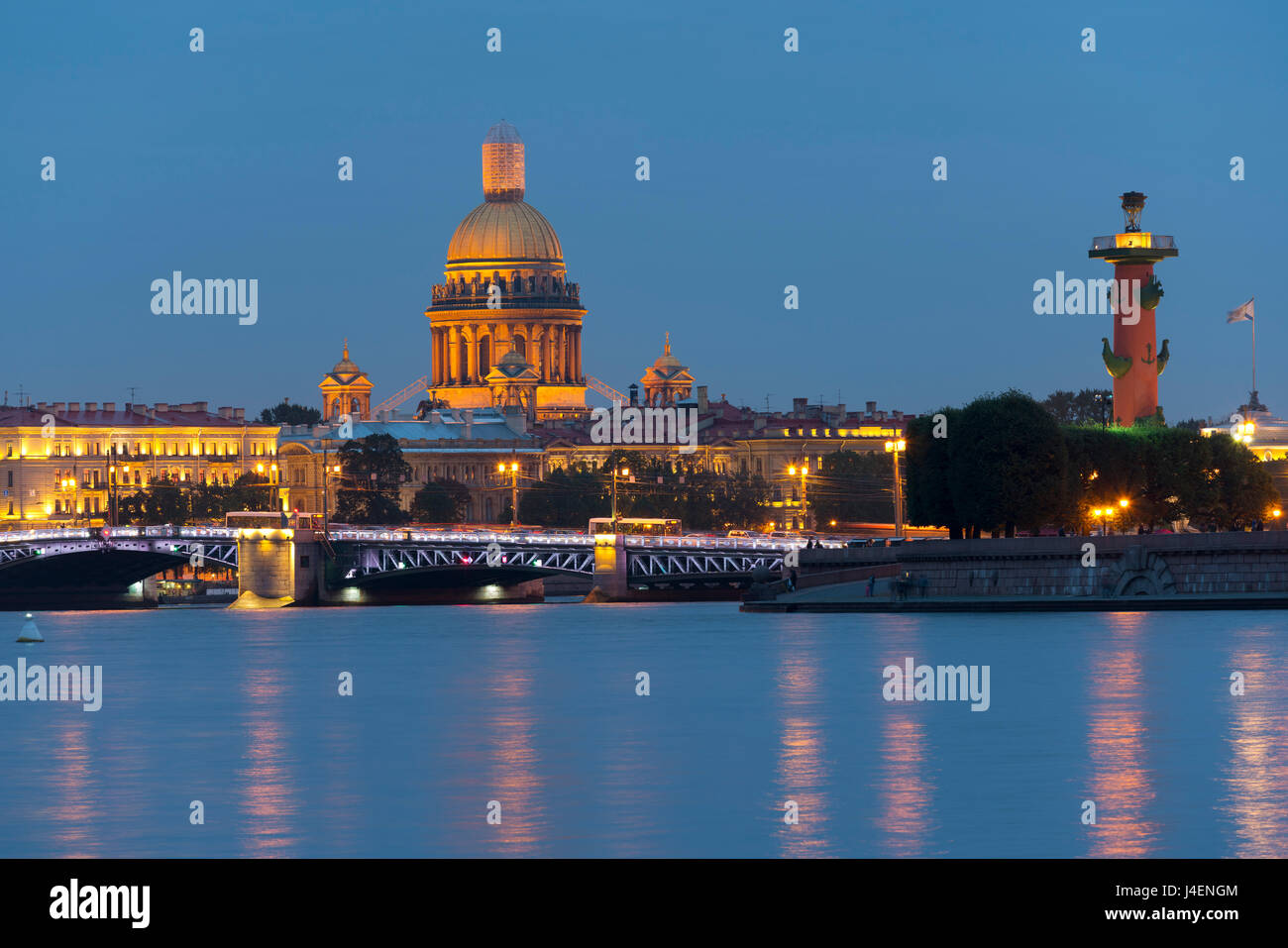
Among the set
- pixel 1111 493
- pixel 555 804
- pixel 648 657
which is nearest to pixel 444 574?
pixel 1111 493

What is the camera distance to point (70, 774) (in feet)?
111


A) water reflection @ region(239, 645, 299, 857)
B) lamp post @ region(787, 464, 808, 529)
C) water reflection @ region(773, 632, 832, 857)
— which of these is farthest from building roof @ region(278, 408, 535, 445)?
water reflection @ region(239, 645, 299, 857)

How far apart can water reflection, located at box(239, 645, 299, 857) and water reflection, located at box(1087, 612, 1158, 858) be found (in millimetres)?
7713

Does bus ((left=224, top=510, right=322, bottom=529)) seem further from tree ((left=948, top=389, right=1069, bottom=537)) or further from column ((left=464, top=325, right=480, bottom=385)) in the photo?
column ((left=464, top=325, right=480, bottom=385))

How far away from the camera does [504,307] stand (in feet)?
564

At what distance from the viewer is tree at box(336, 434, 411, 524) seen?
13100 centimetres

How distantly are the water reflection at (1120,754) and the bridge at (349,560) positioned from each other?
3561 centimetres

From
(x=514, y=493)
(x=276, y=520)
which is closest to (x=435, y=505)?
(x=514, y=493)

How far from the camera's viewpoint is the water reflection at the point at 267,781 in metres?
27.8

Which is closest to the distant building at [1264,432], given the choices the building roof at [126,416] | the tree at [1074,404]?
the tree at [1074,404]

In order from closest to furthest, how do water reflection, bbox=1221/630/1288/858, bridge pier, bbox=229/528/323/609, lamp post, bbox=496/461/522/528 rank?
water reflection, bbox=1221/630/1288/858 → bridge pier, bbox=229/528/323/609 → lamp post, bbox=496/461/522/528

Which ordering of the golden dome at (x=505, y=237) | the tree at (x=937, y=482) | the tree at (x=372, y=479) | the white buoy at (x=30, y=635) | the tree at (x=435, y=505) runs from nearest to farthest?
the white buoy at (x=30, y=635) → the tree at (x=937, y=482) → the tree at (x=372, y=479) → the tree at (x=435, y=505) → the golden dome at (x=505, y=237)

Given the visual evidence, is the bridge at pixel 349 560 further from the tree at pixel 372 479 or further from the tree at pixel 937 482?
the tree at pixel 372 479

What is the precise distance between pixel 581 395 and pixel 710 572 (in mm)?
91417
